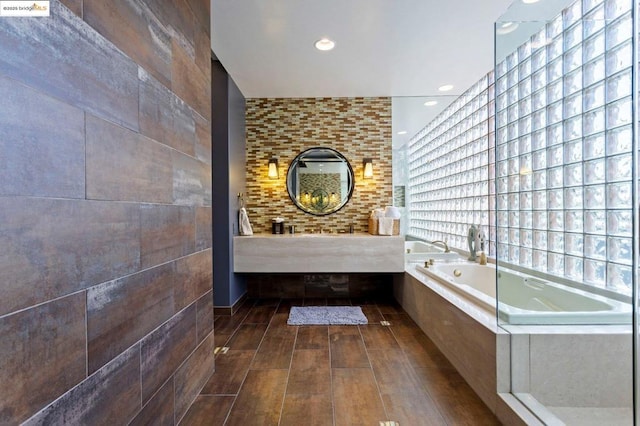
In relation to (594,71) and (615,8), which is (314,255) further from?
(615,8)

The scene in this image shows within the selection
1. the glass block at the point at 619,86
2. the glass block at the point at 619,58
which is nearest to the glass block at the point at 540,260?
the glass block at the point at 619,86

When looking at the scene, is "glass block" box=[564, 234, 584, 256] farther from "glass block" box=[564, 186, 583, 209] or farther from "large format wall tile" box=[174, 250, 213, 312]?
"large format wall tile" box=[174, 250, 213, 312]

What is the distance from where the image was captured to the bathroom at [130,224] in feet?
2.57

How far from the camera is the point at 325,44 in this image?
2.79m

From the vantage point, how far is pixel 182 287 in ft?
5.49

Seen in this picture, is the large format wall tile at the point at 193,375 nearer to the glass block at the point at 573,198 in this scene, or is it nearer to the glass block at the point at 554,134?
the glass block at the point at 573,198

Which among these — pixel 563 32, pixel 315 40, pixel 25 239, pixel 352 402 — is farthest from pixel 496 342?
pixel 315 40

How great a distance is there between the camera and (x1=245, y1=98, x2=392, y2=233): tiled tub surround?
4129 millimetres

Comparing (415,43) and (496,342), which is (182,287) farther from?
(415,43)

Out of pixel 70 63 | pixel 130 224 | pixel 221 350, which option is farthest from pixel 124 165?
pixel 221 350

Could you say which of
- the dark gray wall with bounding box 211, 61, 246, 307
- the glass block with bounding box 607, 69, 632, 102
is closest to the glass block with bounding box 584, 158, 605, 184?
the glass block with bounding box 607, 69, 632, 102

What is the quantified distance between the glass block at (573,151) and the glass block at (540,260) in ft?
1.91

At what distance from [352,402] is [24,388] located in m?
1.52

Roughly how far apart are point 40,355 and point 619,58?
2.60m
